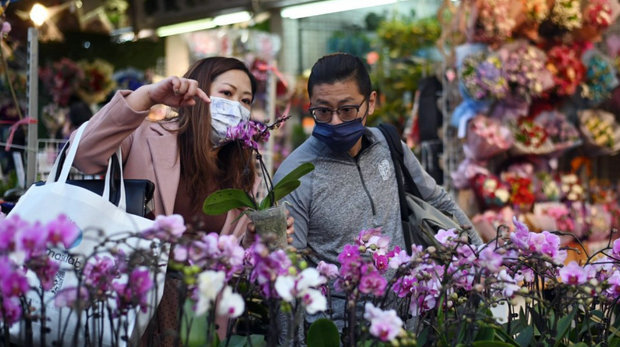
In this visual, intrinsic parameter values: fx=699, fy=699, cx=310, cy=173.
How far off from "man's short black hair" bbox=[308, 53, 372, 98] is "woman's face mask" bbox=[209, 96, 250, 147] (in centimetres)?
22

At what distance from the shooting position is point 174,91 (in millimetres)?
1602

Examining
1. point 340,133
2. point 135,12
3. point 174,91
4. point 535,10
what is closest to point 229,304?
point 174,91

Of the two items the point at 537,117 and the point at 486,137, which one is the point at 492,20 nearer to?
the point at 486,137

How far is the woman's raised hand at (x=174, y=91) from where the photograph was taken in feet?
5.23

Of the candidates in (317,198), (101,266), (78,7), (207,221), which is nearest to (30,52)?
(207,221)

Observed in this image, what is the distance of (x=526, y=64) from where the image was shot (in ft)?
14.5

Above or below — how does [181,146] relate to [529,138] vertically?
above

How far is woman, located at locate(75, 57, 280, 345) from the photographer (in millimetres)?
1662

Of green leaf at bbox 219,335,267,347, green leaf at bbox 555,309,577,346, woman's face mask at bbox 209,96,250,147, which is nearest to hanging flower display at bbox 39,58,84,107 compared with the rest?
woman's face mask at bbox 209,96,250,147

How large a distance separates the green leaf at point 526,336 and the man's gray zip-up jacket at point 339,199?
0.62 metres

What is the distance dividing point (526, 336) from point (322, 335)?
44 centimetres

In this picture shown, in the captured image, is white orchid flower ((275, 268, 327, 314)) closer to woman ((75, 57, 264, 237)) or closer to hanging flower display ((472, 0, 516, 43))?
woman ((75, 57, 264, 237))

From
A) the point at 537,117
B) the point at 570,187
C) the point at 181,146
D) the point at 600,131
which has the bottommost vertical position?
the point at 570,187

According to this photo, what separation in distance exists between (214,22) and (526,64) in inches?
179
